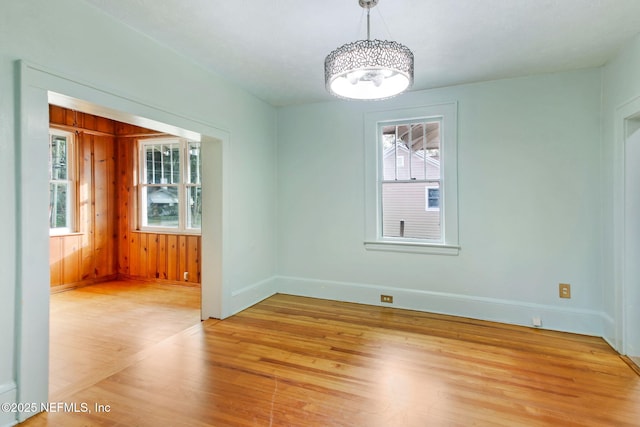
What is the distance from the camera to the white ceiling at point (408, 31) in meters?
2.14

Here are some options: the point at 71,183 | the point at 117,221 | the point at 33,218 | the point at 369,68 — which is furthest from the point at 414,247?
the point at 71,183

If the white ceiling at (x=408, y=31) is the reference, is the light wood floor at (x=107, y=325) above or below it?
below

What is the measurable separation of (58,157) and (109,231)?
1.32 metres

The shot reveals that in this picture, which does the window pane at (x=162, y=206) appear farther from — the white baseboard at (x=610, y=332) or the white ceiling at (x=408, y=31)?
the white baseboard at (x=610, y=332)

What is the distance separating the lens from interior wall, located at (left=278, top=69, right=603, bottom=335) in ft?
10.2

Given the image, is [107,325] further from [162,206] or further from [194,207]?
[162,206]

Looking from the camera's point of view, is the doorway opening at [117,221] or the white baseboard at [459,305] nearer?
the white baseboard at [459,305]

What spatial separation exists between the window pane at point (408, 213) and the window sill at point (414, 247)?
0.12 m

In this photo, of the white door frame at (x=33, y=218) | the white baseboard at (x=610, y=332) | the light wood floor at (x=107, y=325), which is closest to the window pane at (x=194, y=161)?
the light wood floor at (x=107, y=325)

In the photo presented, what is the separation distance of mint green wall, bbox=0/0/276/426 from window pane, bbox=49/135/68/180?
3.14 meters

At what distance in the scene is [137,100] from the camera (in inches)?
96.9

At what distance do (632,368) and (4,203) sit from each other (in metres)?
4.35

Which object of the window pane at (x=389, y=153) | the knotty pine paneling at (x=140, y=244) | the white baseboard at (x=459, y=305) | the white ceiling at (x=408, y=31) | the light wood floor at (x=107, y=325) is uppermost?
the white ceiling at (x=408, y=31)

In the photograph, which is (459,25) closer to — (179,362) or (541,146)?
(541,146)
